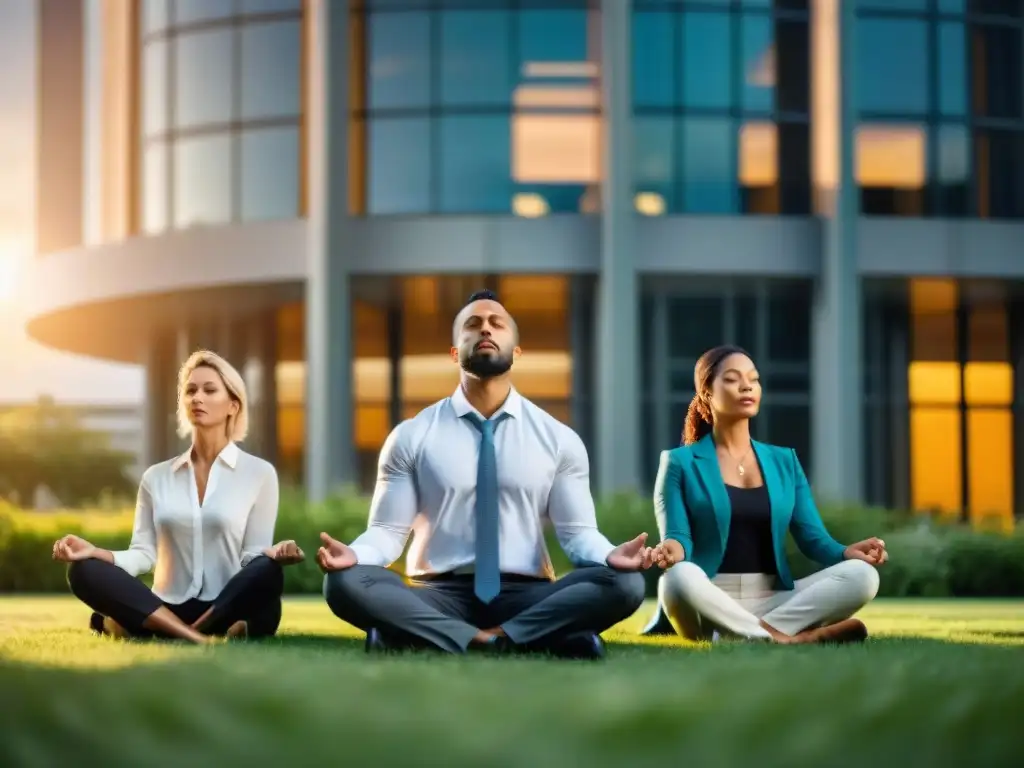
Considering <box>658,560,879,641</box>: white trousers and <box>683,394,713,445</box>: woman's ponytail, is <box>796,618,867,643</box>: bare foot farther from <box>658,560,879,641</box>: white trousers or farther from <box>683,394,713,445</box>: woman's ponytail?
<box>683,394,713,445</box>: woman's ponytail

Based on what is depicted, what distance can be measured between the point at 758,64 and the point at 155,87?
37.2 ft

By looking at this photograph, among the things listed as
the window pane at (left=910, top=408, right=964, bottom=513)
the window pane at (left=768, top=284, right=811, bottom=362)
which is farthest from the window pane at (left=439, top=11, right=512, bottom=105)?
the window pane at (left=910, top=408, right=964, bottom=513)

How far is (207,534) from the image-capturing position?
339 inches

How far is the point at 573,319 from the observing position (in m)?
28.7

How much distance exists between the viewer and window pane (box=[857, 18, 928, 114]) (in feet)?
92.7

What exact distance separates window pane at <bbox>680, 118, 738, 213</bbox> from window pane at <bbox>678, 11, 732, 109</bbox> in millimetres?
457

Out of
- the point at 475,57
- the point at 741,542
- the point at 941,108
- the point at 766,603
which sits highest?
the point at 475,57

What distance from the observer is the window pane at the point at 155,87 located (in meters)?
30.2

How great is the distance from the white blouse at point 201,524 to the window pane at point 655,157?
19.9 m

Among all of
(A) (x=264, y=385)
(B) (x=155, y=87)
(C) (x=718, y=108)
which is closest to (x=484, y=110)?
(C) (x=718, y=108)

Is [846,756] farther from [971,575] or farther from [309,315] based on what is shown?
[309,315]

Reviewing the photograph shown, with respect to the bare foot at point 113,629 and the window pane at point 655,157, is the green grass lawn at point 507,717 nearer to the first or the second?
the bare foot at point 113,629

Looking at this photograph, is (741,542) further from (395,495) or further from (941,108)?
(941,108)

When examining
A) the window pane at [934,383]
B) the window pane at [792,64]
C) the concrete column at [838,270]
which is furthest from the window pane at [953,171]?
the window pane at [934,383]
